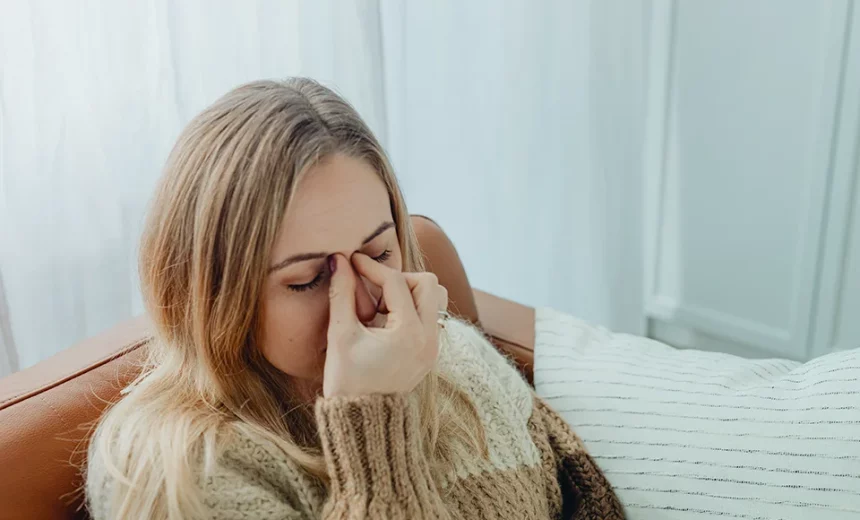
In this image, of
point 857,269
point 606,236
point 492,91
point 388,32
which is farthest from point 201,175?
point 857,269

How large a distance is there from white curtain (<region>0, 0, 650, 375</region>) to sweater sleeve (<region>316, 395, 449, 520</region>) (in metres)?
0.53

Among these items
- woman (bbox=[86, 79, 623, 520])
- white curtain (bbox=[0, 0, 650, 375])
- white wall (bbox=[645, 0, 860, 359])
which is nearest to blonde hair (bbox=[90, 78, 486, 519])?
woman (bbox=[86, 79, 623, 520])

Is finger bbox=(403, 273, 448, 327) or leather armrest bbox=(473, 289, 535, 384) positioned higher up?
finger bbox=(403, 273, 448, 327)

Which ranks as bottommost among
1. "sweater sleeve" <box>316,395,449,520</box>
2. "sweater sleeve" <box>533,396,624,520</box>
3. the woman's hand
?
"sweater sleeve" <box>533,396,624,520</box>

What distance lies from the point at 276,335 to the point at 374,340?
100 millimetres

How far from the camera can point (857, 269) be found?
1.81 metres

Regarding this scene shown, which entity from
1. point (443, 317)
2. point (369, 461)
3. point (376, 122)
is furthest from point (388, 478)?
point (376, 122)

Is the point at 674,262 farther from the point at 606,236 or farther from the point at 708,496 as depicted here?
the point at 708,496

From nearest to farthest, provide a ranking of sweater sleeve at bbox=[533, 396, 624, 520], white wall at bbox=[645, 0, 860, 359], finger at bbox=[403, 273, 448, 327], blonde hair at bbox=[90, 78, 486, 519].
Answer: blonde hair at bbox=[90, 78, 486, 519], finger at bbox=[403, 273, 448, 327], sweater sleeve at bbox=[533, 396, 624, 520], white wall at bbox=[645, 0, 860, 359]

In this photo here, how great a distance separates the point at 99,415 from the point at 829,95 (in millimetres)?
1596

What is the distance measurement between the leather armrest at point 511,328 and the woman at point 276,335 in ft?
1.09

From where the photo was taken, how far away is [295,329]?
776 millimetres

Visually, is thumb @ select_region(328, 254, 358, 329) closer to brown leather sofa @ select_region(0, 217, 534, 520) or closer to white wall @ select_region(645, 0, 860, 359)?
brown leather sofa @ select_region(0, 217, 534, 520)

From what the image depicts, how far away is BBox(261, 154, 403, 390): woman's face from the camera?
29.4 inches
